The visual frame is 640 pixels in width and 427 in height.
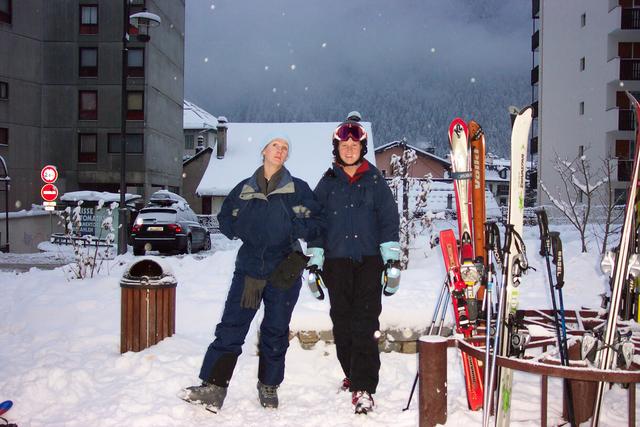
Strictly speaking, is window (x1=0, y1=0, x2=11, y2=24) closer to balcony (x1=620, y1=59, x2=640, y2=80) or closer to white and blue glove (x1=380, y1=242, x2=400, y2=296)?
balcony (x1=620, y1=59, x2=640, y2=80)

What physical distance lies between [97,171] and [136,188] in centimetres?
236

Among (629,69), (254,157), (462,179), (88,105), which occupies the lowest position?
(462,179)

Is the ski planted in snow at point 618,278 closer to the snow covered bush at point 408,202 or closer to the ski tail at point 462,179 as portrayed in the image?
the ski tail at point 462,179

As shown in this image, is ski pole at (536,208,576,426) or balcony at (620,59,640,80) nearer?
ski pole at (536,208,576,426)

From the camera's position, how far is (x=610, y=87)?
30141mm

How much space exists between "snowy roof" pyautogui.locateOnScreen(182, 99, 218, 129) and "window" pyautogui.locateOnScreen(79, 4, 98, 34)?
2178 centimetres

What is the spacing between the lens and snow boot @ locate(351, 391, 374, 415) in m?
3.82

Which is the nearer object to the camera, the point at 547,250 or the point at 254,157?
the point at 547,250

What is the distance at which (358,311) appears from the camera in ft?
13.1

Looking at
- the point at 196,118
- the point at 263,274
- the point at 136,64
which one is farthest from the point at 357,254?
the point at 196,118

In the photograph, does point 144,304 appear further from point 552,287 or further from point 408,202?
point 408,202

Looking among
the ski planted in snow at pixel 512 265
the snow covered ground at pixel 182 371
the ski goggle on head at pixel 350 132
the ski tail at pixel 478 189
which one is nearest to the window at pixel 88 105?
the snow covered ground at pixel 182 371

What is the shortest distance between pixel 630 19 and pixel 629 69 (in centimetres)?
252

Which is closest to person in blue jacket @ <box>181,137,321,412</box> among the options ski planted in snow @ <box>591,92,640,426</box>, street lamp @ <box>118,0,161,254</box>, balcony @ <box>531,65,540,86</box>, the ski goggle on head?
the ski goggle on head
